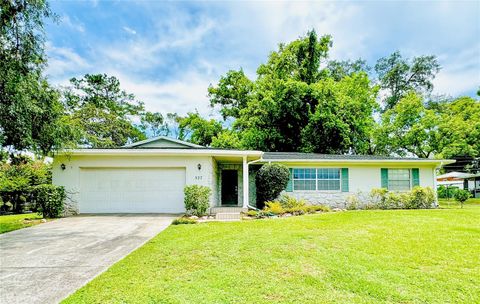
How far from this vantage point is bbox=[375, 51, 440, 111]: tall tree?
99.2 feet

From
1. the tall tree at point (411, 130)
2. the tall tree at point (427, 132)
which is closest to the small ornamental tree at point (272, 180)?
the tall tree at point (411, 130)

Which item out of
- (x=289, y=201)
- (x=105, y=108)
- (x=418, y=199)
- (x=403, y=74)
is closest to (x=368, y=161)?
(x=418, y=199)

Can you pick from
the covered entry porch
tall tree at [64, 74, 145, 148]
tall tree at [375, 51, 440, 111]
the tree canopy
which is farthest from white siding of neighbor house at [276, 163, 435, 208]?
tall tree at [375, 51, 440, 111]

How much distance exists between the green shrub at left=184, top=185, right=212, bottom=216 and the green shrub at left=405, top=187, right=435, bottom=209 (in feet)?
32.2

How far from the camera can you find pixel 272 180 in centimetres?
1367

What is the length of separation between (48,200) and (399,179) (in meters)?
16.0

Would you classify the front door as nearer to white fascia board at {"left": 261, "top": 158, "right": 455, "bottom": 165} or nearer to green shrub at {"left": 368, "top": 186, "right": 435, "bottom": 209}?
white fascia board at {"left": 261, "top": 158, "right": 455, "bottom": 165}

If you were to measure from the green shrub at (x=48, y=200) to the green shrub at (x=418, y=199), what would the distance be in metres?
15.4

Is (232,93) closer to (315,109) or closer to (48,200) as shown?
(315,109)

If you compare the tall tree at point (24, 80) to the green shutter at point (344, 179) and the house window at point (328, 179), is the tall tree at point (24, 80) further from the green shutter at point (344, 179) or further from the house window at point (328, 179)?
the green shutter at point (344, 179)

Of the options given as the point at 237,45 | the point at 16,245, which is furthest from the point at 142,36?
the point at 16,245

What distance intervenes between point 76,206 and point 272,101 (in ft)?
53.8

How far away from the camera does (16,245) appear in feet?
22.0

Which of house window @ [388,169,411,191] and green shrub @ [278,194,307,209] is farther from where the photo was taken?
house window @ [388,169,411,191]
